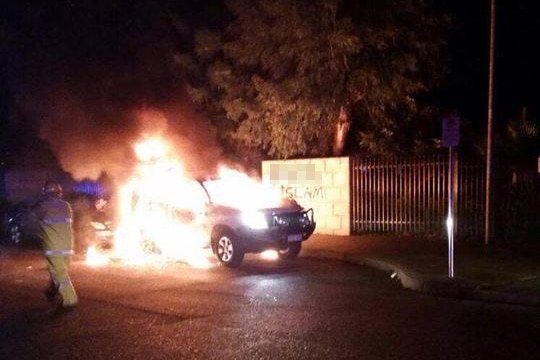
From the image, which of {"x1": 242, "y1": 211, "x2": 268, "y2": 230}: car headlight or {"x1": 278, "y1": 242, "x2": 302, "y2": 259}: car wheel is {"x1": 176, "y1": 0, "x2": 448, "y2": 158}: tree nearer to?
{"x1": 278, "y1": 242, "x2": 302, "y2": 259}: car wheel

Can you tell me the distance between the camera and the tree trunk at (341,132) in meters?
19.4

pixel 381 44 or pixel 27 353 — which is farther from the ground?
pixel 381 44

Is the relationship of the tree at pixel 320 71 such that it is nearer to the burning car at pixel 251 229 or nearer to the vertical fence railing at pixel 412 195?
the vertical fence railing at pixel 412 195

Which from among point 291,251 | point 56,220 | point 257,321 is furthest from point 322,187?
point 257,321

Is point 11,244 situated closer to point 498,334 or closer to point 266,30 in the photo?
point 266,30

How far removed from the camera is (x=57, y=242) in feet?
30.8

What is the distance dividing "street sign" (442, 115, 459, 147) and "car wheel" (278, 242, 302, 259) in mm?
4366

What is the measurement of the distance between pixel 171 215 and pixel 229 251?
6.33 feet

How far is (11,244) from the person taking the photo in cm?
1975

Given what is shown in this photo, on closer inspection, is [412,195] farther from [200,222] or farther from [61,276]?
[61,276]

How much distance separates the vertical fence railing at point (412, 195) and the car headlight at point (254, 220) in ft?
18.1

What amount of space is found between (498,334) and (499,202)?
894 centimetres

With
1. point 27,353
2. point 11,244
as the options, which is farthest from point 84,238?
point 27,353

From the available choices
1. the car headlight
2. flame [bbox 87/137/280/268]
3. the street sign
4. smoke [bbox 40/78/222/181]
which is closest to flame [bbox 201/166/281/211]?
flame [bbox 87/137/280/268]
